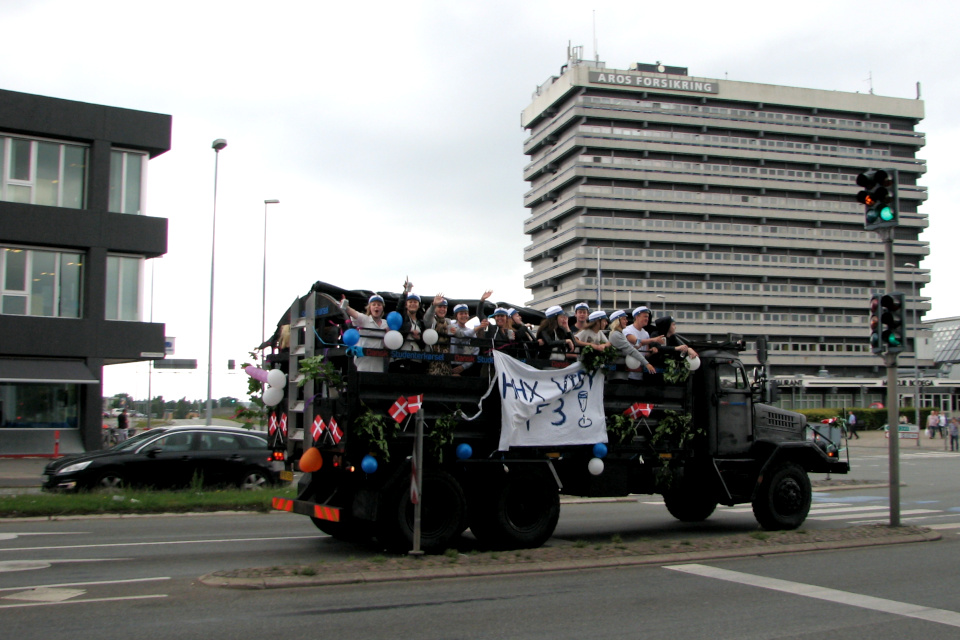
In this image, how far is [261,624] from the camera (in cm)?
673

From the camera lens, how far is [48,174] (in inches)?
1163

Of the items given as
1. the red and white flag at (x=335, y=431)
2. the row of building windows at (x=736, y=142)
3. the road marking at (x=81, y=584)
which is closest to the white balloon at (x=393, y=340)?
the red and white flag at (x=335, y=431)

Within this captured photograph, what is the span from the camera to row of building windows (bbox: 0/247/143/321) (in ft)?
94.3

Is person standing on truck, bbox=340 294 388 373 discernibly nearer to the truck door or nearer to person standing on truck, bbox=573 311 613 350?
person standing on truck, bbox=573 311 613 350

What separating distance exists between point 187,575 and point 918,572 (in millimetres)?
7801

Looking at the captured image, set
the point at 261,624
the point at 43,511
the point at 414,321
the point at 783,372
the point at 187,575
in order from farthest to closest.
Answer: the point at 783,372 < the point at 43,511 < the point at 414,321 < the point at 187,575 < the point at 261,624

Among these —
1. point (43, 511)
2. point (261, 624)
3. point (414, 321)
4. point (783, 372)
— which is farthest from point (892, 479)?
point (783, 372)

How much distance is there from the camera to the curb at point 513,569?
8.09m

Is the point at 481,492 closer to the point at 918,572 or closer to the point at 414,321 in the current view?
the point at 414,321

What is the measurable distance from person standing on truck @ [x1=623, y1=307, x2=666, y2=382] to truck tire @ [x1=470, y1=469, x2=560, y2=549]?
2.07 meters

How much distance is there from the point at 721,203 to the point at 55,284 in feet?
277

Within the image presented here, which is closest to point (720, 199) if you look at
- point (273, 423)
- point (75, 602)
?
point (273, 423)

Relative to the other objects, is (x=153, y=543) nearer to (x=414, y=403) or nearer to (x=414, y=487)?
(x=414, y=487)

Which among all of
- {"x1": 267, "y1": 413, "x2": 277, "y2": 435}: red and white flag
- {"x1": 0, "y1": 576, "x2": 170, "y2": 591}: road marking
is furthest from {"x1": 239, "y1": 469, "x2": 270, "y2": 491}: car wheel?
{"x1": 0, "y1": 576, "x2": 170, "y2": 591}: road marking
